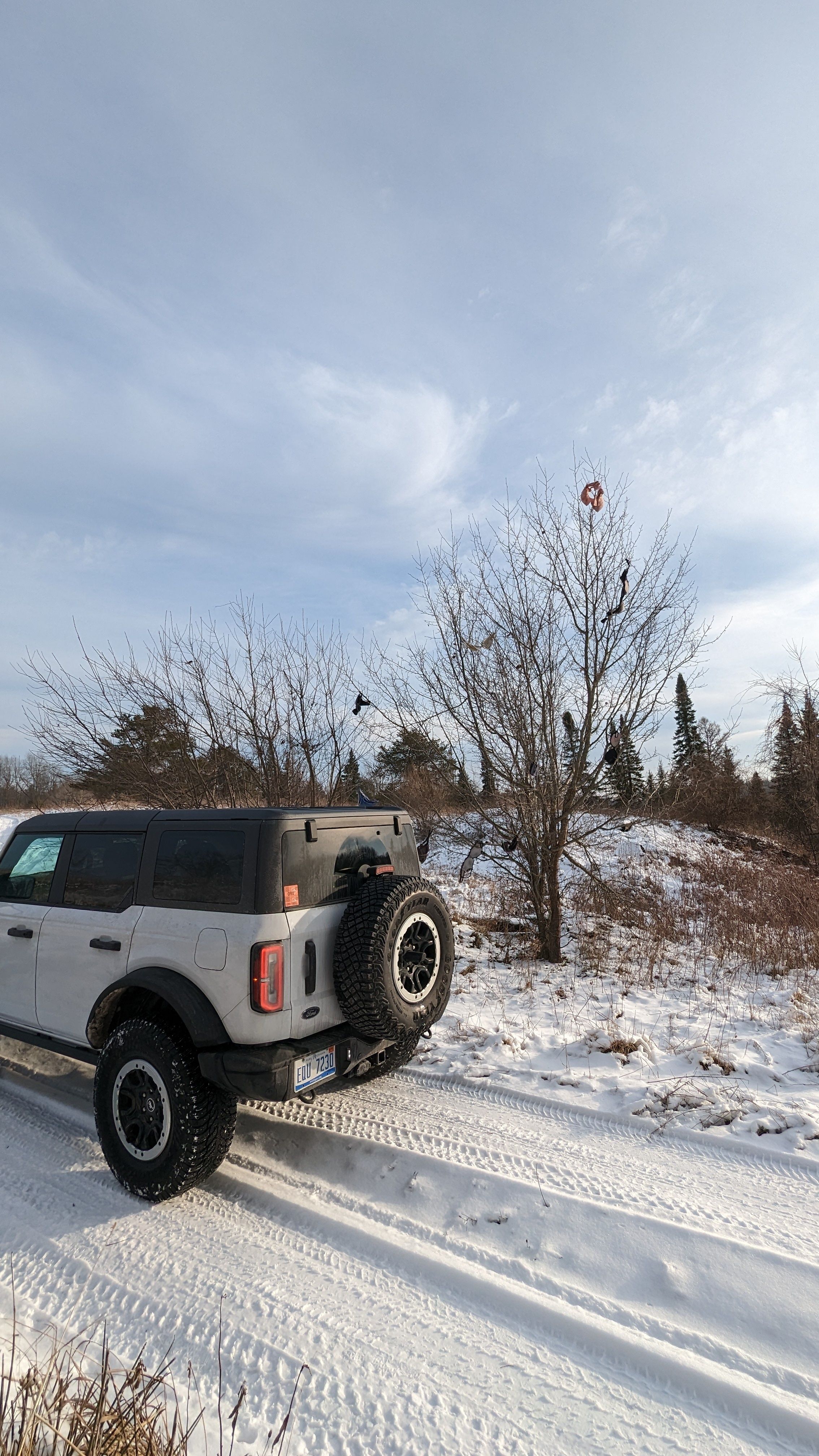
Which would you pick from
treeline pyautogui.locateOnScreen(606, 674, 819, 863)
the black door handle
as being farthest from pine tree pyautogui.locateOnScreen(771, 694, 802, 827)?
the black door handle

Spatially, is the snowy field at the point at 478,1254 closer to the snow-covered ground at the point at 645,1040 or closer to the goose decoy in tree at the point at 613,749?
the snow-covered ground at the point at 645,1040

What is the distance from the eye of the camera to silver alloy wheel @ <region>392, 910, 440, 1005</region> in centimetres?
370

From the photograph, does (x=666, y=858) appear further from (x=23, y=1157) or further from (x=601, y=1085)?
(x=23, y=1157)

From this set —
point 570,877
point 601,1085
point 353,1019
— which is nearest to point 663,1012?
point 601,1085

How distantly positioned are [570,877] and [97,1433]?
9692 millimetres

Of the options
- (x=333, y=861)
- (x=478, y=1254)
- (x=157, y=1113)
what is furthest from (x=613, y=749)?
(x=157, y=1113)

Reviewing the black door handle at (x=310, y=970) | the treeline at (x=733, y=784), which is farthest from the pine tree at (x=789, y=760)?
the black door handle at (x=310, y=970)

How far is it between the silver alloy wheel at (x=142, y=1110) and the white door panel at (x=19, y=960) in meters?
1.21

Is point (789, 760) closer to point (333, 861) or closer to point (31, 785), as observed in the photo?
point (333, 861)

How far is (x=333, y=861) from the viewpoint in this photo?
3799mm

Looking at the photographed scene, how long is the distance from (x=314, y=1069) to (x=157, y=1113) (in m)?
0.83

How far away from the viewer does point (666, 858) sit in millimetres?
16125

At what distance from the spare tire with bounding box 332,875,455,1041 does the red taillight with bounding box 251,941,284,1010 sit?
1.25 ft

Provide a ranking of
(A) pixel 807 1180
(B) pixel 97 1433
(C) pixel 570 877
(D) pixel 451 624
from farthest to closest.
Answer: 1. (C) pixel 570 877
2. (D) pixel 451 624
3. (A) pixel 807 1180
4. (B) pixel 97 1433
